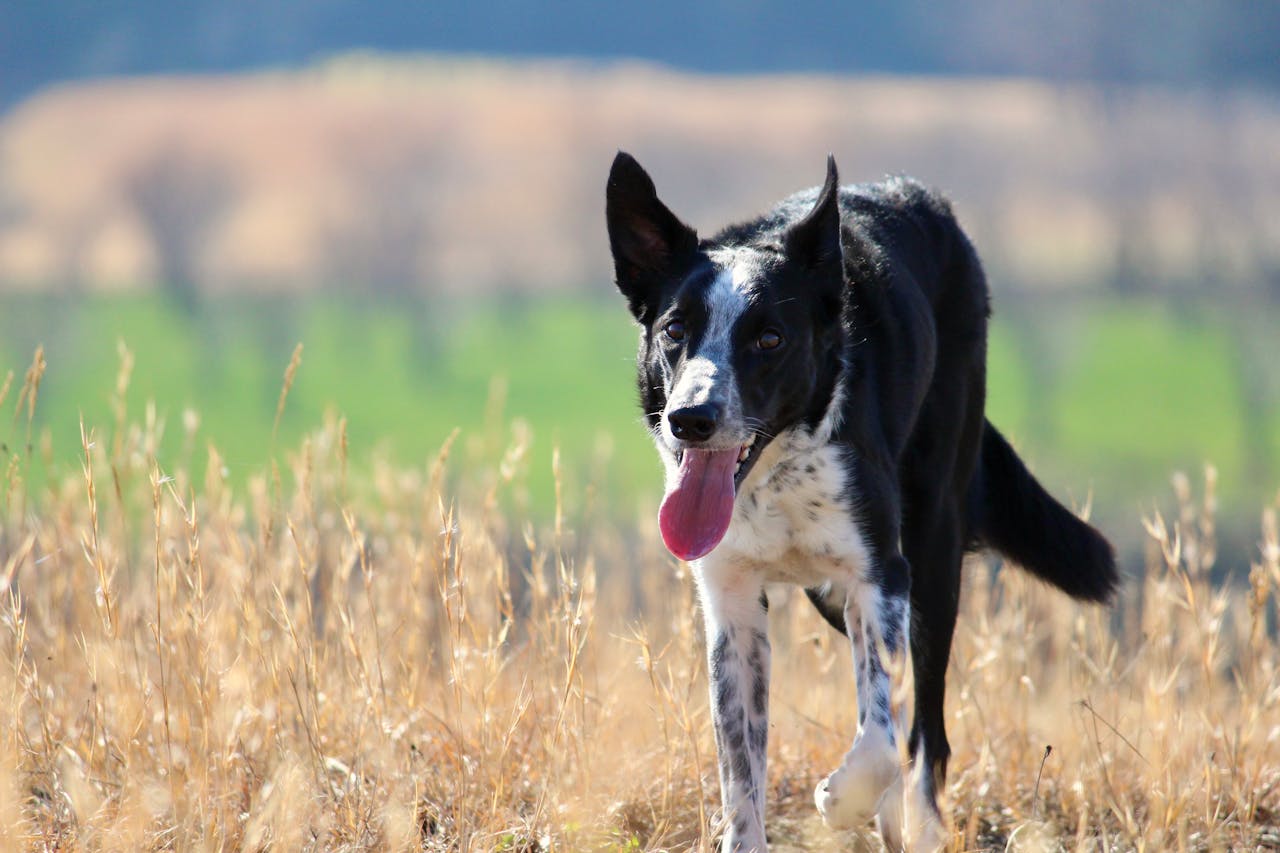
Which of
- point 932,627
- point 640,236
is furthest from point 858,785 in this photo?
point 640,236

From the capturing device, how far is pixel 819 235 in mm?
3311

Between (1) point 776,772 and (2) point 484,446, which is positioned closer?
(1) point 776,772

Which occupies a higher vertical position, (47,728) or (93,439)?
(93,439)

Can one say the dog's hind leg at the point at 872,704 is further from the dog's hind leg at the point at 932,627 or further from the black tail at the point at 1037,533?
the black tail at the point at 1037,533

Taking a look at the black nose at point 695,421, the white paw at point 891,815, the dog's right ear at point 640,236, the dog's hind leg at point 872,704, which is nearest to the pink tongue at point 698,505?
the black nose at point 695,421

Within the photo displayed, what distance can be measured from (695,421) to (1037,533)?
1663mm

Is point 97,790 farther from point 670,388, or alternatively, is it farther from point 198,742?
point 670,388

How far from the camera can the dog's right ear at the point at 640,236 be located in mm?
3406

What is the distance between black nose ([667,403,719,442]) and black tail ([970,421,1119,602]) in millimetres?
1463

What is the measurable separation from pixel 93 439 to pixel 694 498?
4.58 ft

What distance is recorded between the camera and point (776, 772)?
13.4 ft

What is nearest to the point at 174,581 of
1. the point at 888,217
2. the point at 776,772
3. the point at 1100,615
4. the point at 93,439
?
the point at 93,439

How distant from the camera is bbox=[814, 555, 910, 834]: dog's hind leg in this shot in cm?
292

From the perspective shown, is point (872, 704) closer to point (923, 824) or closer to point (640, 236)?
point (923, 824)
